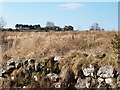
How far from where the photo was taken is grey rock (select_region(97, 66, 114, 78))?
616 inches

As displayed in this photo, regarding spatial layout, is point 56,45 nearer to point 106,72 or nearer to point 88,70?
point 88,70

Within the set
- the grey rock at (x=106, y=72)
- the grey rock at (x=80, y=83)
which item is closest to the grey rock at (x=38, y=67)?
the grey rock at (x=80, y=83)

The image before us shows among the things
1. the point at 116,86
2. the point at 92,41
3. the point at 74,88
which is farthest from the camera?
the point at 92,41

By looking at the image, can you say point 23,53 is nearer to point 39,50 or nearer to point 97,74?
point 39,50

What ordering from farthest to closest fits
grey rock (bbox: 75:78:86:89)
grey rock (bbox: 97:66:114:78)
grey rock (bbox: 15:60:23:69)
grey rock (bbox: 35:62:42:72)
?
grey rock (bbox: 15:60:23:69)
grey rock (bbox: 35:62:42:72)
grey rock (bbox: 75:78:86:89)
grey rock (bbox: 97:66:114:78)

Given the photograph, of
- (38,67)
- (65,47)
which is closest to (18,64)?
(38,67)

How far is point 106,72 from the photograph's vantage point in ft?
52.0

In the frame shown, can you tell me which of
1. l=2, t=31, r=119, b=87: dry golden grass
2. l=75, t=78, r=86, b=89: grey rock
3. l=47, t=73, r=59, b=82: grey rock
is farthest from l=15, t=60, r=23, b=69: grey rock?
l=75, t=78, r=86, b=89: grey rock

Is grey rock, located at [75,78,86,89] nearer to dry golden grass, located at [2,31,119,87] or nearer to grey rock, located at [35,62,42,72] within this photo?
dry golden grass, located at [2,31,119,87]

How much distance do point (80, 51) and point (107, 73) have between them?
340 cm

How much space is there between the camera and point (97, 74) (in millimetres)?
16078

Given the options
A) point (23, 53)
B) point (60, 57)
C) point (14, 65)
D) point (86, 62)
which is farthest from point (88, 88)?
point (23, 53)

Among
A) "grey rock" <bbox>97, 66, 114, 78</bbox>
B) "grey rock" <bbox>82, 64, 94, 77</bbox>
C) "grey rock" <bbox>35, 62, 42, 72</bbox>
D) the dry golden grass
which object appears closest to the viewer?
"grey rock" <bbox>97, 66, 114, 78</bbox>

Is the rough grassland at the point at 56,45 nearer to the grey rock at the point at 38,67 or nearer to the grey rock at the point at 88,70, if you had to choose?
the grey rock at the point at 38,67
